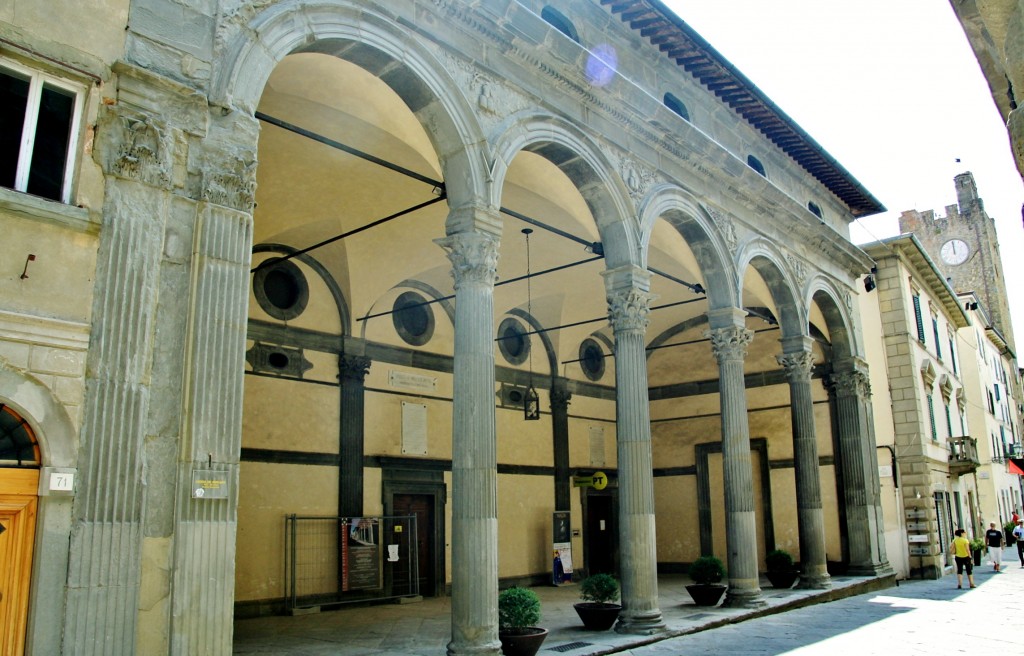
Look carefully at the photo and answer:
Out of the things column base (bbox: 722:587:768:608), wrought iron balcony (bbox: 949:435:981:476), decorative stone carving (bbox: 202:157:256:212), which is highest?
decorative stone carving (bbox: 202:157:256:212)

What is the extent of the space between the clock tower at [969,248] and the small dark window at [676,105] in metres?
34.4

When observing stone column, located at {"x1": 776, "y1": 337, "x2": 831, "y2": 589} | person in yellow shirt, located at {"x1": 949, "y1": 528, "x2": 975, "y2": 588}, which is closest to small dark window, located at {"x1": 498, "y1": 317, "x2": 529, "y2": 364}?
stone column, located at {"x1": 776, "y1": 337, "x2": 831, "y2": 589}

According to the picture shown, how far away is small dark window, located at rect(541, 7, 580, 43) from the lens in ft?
35.9

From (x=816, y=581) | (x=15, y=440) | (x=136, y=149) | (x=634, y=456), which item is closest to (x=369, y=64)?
(x=136, y=149)

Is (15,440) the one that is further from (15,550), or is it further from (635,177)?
(635,177)

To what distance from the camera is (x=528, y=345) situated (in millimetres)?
18578

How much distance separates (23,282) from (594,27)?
8557 mm

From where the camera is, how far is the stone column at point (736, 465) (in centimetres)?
1274

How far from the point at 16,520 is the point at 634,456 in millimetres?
7272

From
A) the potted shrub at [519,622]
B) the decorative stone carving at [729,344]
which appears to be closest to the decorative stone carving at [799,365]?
the decorative stone carving at [729,344]

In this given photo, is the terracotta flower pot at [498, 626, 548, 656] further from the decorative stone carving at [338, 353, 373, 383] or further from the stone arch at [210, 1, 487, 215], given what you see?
the decorative stone carving at [338, 353, 373, 383]

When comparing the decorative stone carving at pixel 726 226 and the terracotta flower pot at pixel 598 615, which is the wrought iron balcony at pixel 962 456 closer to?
the decorative stone carving at pixel 726 226

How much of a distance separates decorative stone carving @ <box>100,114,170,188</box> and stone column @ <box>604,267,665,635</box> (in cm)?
636

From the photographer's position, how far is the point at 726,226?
14.0 meters
